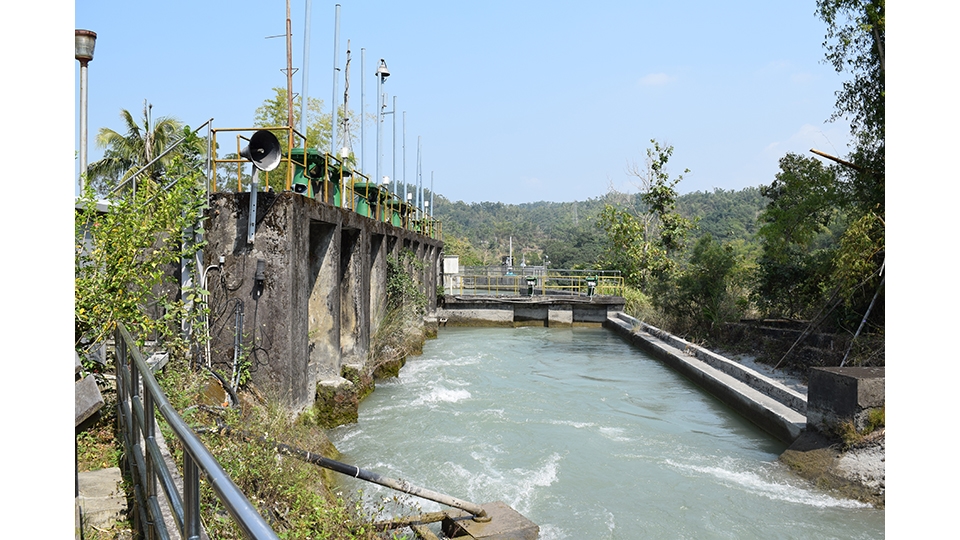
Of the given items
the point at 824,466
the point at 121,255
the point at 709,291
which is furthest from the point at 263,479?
the point at 709,291

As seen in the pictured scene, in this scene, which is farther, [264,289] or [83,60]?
[264,289]

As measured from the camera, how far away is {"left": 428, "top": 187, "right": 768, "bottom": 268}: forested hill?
7683cm

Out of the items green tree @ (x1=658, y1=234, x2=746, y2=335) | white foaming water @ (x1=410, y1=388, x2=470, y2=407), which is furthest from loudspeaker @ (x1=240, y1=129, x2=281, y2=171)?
green tree @ (x1=658, y1=234, x2=746, y2=335)

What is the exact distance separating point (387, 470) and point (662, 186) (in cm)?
2719

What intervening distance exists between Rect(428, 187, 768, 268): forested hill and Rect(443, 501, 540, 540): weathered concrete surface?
114ft

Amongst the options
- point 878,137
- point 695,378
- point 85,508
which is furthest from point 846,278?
point 85,508

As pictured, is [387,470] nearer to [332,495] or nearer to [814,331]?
[332,495]

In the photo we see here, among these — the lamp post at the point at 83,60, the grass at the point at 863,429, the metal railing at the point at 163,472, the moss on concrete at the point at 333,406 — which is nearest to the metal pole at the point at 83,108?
the lamp post at the point at 83,60

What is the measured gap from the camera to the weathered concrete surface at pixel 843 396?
24.4ft

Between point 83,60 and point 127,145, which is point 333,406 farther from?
point 127,145

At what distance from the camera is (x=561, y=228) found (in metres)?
130

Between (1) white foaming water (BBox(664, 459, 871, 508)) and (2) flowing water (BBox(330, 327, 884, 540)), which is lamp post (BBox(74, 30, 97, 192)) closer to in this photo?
(2) flowing water (BBox(330, 327, 884, 540))

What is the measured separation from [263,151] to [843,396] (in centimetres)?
705

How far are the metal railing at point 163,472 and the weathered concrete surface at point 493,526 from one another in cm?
265
